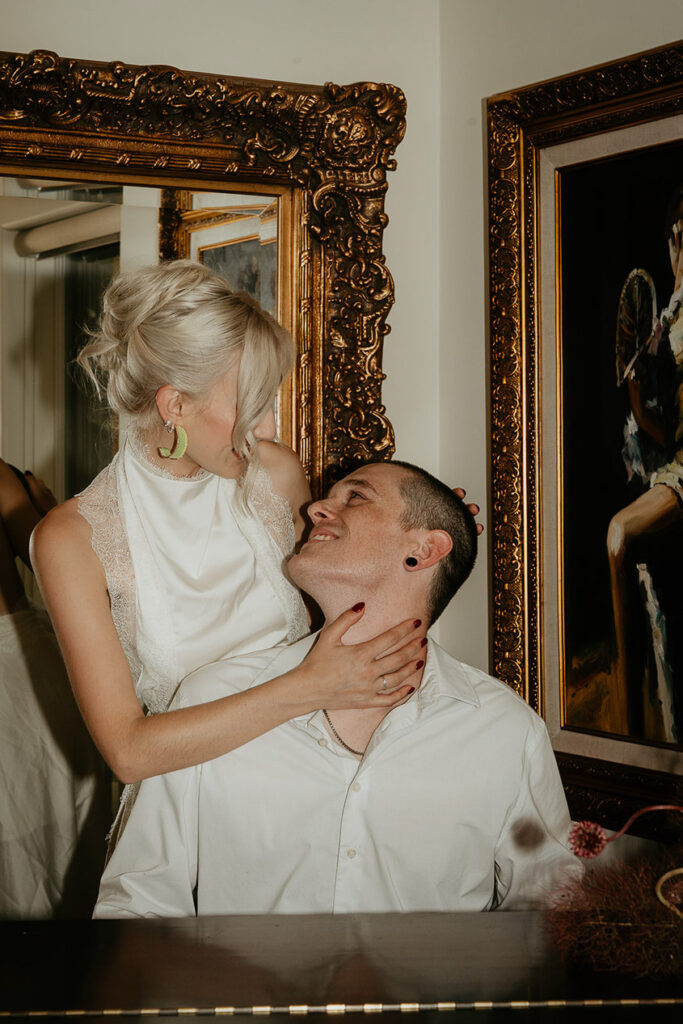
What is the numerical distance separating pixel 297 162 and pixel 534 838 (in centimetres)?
151

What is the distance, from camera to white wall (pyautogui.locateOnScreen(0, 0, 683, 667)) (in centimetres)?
220

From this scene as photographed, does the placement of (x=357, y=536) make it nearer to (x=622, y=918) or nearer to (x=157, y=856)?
(x=157, y=856)

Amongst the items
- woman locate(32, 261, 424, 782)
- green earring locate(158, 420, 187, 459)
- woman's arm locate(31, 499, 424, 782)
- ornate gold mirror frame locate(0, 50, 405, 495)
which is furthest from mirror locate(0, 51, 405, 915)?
woman's arm locate(31, 499, 424, 782)

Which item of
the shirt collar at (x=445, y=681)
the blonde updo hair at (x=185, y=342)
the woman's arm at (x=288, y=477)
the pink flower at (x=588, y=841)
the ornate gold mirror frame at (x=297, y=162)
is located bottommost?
the pink flower at (x=588, y=841)

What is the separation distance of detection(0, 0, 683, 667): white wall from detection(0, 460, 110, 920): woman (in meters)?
0.92

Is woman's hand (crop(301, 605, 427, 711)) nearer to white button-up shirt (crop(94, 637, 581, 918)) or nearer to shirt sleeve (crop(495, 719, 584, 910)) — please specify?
white button-up shirt (crop(94, 637, 581, 918))

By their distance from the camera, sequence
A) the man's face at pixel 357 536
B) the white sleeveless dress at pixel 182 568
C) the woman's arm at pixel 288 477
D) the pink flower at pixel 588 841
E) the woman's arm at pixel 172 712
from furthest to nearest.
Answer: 1. the woman's arm at pixel 288 477
2. the white sleeveless dress at pixel 182 568
3. the man's face at pixel 357 536
4. the woman's arm at pixel 172 712
5. the pink flower at pixel 588 841

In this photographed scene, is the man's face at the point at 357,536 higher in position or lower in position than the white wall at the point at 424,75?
lower

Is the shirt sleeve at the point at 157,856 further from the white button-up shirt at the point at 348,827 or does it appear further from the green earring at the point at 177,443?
the green earring at the point at 177,443

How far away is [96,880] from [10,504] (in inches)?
32.0

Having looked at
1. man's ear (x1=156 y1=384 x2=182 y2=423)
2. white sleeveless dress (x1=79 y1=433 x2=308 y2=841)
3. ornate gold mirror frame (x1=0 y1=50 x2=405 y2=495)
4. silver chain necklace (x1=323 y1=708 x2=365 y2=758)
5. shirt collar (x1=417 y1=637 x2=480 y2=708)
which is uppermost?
ornate gold mirror frame (x1=0 y1=50 x2=405 y2=495)

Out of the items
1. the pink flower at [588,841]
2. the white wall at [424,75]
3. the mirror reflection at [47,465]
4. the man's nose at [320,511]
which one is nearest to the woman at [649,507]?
the white wall at [424,75]

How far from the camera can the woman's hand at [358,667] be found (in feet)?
5.44

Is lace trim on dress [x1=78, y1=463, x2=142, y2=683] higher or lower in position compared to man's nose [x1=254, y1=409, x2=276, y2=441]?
lower
